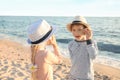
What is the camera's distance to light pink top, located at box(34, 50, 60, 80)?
3.16 metres

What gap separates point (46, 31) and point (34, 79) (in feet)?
2.06

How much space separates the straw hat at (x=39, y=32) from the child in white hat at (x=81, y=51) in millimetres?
533

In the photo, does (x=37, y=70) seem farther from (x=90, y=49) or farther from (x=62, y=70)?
(x=62, y=70)

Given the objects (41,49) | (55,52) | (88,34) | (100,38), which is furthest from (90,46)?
(100,38)

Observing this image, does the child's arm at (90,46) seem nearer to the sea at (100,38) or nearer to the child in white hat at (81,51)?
the child in white hat at (81,51)

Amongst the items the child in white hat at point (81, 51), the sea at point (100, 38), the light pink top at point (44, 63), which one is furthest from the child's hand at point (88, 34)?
the light pink top at point (44, 63)

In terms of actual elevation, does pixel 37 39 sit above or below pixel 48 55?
above

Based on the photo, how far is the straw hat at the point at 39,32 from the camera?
3.13m

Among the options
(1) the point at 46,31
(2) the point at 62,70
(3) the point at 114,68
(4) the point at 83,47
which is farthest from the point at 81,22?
(3) the point at 114,68

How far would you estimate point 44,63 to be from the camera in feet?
10.4

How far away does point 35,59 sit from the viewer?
3.21 metres

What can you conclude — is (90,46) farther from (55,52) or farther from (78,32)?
(55,52)

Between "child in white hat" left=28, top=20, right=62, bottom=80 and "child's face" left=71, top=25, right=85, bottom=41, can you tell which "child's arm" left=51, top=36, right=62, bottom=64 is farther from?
"child's face" left=71, top=25, right=85, bottom=41

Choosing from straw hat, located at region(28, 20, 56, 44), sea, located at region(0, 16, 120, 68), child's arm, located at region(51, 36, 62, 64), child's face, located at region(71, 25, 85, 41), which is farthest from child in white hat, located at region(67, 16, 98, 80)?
straw hat, located at region(28, 20, 56, 44)
